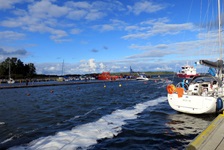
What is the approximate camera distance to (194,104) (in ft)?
53.6

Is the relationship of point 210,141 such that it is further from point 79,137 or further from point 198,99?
point 198,99

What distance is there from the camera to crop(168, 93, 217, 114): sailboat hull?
15.7 m

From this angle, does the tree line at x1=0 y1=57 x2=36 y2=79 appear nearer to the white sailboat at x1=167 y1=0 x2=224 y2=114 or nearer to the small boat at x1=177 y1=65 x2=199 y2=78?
the small boat at x1=177 y1=65 x2=199 y2=78

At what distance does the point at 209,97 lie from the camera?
15.8m

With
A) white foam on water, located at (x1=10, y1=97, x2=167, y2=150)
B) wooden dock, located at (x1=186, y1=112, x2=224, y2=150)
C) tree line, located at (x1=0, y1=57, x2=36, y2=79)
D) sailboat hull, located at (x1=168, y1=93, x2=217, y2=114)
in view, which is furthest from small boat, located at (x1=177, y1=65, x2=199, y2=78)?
wooden dock, located at (x1=186, y1=112, x2=224, y2=150)

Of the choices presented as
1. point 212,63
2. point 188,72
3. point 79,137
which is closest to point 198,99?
point 212,63

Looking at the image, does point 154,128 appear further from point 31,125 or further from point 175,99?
point 31,125

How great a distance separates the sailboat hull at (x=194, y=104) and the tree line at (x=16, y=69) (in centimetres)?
14359

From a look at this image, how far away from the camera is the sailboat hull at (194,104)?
1574cm

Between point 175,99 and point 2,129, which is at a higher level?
point 175,99

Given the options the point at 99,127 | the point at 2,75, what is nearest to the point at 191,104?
the point at 99,127

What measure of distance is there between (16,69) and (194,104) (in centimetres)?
16313

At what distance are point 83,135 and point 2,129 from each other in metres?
6.07

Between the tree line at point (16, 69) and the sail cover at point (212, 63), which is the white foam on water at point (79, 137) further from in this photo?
the tree line at point (16, 69)
